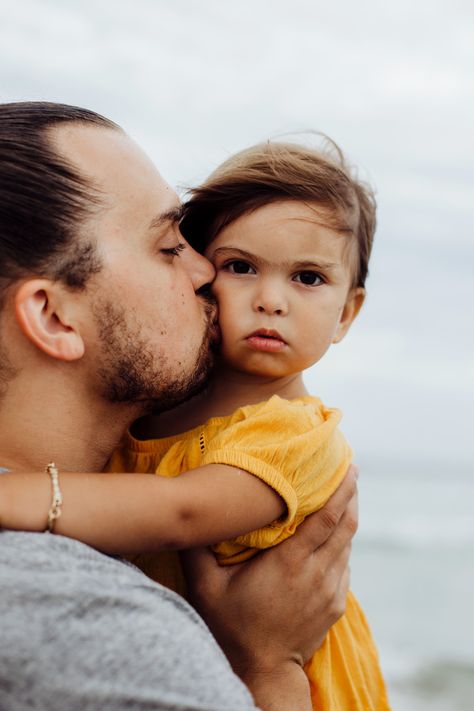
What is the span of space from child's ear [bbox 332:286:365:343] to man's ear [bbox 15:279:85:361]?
111cm

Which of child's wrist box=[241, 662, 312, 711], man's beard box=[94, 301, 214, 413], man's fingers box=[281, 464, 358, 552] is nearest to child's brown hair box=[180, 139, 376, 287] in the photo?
man's beard box=[94, 301, 214, 413]

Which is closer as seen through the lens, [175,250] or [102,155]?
[102,155]

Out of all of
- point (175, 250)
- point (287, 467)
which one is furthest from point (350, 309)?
point (287, 467)

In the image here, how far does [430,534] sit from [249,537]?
16710 mm

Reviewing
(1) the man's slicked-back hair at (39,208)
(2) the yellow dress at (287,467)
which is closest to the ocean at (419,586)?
(2) the yellow dress at (287,467)

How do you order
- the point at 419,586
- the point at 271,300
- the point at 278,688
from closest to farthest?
the point at 278,688
the point at 271,300
the point at 419,586

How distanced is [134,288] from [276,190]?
2.17 feet

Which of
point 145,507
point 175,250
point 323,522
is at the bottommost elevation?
point 323,522

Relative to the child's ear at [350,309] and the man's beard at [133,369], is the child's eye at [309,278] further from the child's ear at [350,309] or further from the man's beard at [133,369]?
the man's beard at [133,369]

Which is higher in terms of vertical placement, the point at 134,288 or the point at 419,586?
the point at 134,288

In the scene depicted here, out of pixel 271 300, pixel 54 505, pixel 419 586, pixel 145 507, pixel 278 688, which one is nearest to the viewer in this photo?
pixel 54 505

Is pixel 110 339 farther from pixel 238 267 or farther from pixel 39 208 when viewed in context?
pixel 238 267

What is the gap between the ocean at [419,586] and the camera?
12180mm

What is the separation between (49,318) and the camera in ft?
8.24
